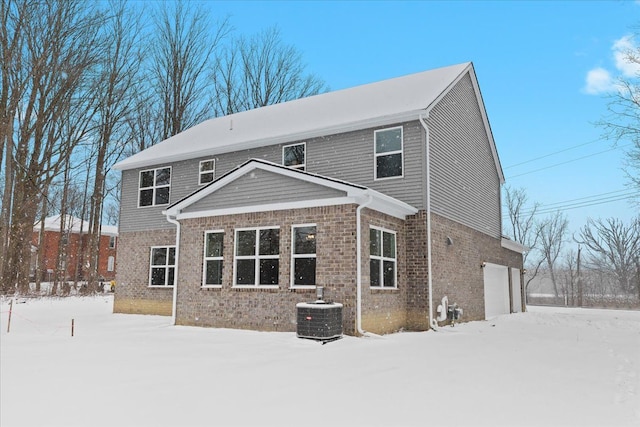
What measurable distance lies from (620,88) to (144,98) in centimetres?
2481

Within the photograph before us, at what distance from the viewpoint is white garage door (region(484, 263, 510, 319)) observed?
17.2m

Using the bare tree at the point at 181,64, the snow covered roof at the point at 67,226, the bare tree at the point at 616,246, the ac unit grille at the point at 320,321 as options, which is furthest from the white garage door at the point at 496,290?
the snow covered roof at the point at 67,226

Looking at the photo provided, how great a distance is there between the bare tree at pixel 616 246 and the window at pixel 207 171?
123 ft

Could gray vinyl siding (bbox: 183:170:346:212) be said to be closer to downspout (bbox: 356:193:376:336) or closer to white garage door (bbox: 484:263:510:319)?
downspout (bbox: 356:193:376:336)

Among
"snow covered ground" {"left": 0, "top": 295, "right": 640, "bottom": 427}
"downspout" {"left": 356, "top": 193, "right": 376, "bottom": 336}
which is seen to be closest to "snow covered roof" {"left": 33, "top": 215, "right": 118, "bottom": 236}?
"snow covered ground" {"left": 0, "top": 295, "right": 640, "bottom": 427}

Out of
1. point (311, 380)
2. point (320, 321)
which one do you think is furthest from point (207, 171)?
point (311, 380)

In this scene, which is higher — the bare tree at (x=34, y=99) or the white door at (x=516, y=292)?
the bare tree at (x=34, y=99)

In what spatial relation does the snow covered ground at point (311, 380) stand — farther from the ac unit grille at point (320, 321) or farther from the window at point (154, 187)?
the window at point (154, 187)

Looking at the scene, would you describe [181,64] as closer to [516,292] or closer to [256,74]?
[256,74]

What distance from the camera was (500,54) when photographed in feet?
72.6

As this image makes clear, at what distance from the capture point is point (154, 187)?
56.6ft

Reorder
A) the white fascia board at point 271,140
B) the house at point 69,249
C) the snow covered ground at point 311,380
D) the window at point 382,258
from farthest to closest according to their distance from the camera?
the house at point 69,249
the white fascia board at point 271,140
the window at point 382,258
the snow covered ground at point 311,380

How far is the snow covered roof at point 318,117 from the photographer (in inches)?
520

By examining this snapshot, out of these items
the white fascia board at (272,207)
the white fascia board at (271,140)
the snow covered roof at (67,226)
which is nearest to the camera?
the white fascia board at (272,207)
